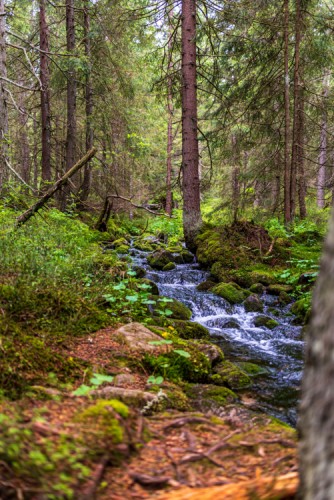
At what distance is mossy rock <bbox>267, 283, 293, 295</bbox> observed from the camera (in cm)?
855

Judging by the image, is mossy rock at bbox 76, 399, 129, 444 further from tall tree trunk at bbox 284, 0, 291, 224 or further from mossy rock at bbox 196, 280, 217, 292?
tall tree trunk at bbox 284, 0, 291, 224

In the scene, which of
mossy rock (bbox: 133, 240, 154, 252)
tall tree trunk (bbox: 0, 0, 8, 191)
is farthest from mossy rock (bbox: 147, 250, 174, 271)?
tall tree trunk (bbox: 0, 0, 8, 191)

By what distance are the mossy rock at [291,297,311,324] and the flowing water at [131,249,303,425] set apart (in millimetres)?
161

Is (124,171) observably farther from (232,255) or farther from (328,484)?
(328,484)

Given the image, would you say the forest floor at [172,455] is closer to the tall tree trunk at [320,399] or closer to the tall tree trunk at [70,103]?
the tall tree trunk at [320,399]

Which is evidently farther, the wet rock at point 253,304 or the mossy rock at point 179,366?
the wet rock at point 253,304

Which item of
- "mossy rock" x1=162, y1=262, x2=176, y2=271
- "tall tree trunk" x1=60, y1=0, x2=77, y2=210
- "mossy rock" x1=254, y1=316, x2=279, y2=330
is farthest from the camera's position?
"tall tree trunk" x1=60, y1=0, x2=77, y2=210

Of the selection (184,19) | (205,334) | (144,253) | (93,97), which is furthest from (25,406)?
(93,97)

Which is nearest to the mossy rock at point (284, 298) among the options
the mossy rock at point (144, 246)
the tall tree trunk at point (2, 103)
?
the mossy rock at point (144, 246)

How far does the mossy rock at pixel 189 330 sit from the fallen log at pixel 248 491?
3918 mm

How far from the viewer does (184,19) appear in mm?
11141

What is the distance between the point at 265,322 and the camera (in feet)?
23.9

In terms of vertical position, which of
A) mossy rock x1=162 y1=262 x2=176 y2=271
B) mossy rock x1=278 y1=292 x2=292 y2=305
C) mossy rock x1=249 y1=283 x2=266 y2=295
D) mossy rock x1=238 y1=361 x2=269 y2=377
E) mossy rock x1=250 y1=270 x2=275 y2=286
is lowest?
mossy rock x1=238 y1=361 x2=269 y2=377

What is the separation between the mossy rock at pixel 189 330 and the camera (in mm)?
5610
